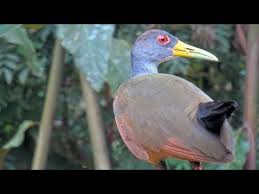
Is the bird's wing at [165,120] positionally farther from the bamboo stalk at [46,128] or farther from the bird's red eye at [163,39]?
the bamboo stalk at [46,128]

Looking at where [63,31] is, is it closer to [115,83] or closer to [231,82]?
[115,83]

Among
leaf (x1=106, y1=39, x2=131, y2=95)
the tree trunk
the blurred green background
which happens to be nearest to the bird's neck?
the tree trunk

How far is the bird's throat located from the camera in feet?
3.14

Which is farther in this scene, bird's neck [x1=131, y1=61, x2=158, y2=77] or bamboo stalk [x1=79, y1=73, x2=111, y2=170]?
bamboo stalk [x1=79, y1=73, x2=111, y2=170]

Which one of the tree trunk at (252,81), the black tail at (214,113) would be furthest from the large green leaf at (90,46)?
the black tail at (214,113)

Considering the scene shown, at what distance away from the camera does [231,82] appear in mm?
2674

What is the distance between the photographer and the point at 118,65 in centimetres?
178

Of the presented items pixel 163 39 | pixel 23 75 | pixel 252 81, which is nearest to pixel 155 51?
pixel 163 39

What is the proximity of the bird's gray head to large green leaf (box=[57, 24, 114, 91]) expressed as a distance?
541 mm

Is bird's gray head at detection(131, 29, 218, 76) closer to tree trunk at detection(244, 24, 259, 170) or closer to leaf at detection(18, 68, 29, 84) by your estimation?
tree trunk at detection(244, 24, 259, 170)

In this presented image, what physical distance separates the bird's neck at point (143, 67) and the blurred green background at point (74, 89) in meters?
0.84

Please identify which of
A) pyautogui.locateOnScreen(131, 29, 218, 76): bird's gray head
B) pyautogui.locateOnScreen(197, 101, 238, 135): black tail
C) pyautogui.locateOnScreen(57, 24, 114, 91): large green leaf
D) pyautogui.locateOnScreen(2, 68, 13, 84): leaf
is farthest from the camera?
pyautogui.locateOnScreen(2, 68, 13, 84): leaf

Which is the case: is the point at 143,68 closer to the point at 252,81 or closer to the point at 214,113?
the point at 214,113

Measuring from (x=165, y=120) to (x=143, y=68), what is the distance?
19 cm
